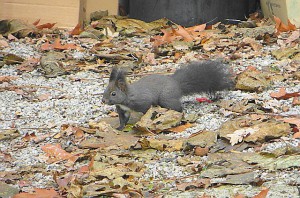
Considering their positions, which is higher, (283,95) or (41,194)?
(283,95)

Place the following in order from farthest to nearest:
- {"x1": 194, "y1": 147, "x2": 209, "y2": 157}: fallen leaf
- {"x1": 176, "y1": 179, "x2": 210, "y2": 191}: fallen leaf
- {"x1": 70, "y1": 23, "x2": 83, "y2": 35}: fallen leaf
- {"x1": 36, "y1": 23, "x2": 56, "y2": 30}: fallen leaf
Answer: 1. {"x1": 36, "y1": 23, "x2": 56, "y2": 30}: fallen leaf
2. {"x1": 70, "y1": 23, "x2": 83, "y2": 35}: fallen leaf
3. {"x1": 194, "y1": 147, "x2": 209, "y2": 157}: fallen leaf
4. {"x1": 176, "y1": 179, "x2": 210, "y2": 191}: fallen leaf

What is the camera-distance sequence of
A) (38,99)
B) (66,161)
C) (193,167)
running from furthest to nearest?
(38,99)
(66,161)
(193,167)

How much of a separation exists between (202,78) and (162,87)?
38 cm

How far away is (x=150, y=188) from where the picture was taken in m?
4.46

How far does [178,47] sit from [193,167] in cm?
336

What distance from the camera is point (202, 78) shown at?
6.16 m

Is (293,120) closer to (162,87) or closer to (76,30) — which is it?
(162,87)

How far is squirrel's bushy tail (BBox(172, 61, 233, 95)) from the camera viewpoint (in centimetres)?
614

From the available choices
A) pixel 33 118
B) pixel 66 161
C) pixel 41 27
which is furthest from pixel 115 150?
pixel 41 27

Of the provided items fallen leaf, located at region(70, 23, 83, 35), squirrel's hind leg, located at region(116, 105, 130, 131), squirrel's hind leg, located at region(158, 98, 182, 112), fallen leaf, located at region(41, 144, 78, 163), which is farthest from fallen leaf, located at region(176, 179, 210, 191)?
fallen leaf, located at region(70, 23, 83, 35)

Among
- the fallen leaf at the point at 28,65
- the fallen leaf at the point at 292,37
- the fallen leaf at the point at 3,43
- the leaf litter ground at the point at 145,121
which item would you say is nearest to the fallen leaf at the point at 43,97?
the leaf litter ground at the point at 145,121

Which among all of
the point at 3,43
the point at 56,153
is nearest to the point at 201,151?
the point at 56,153

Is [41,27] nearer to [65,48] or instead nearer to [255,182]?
[65,48]

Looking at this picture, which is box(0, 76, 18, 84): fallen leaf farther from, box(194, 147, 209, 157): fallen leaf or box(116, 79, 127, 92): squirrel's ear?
box(194, 147, 209, 157): fallen leaf
